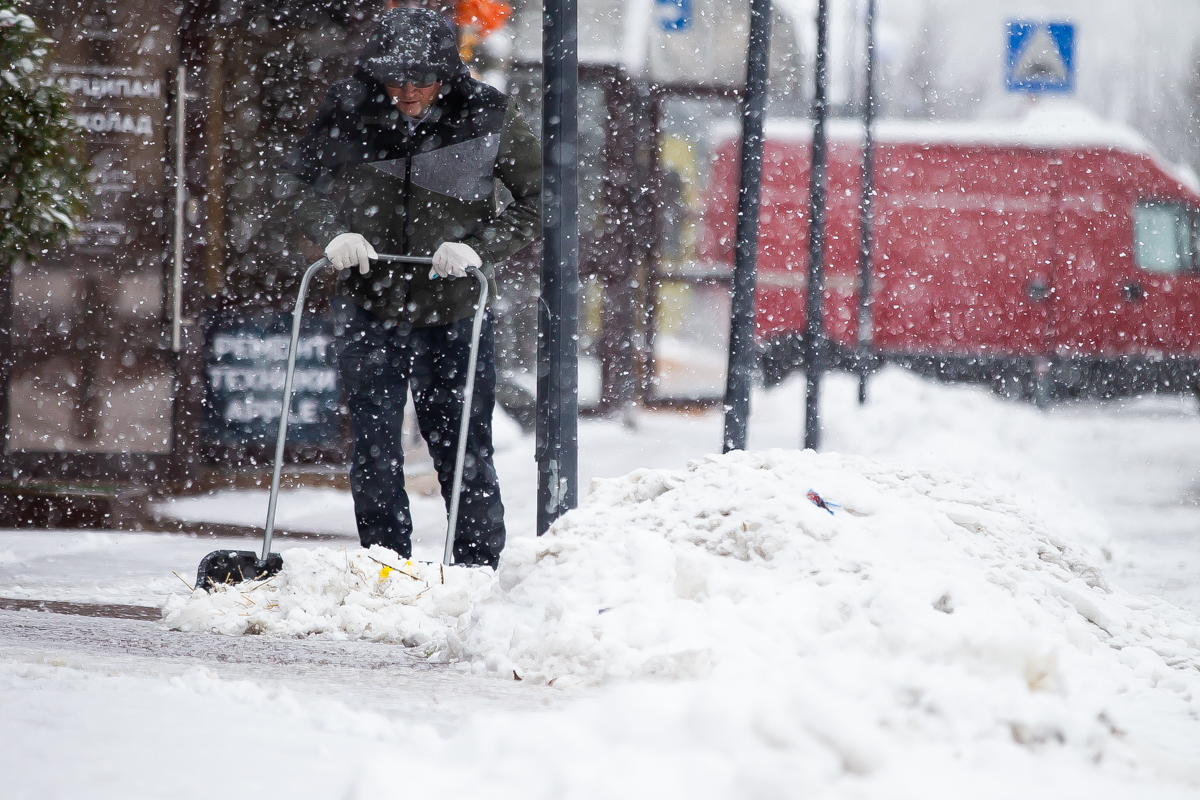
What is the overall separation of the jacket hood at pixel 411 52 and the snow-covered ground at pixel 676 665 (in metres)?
1.56

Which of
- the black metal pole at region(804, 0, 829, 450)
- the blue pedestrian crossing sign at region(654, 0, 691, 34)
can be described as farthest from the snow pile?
the blue pedestrian crossing sign at region(654, 0, 691, 34)

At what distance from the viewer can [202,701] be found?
97.2 inches

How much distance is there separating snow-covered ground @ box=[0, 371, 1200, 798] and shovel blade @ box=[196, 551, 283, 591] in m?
0.13

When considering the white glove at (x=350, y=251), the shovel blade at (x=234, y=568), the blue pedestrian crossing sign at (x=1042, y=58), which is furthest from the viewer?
the blue pedestrian crossing sign at (x=1042, y=58)

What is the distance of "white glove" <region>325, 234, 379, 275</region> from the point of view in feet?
13.7

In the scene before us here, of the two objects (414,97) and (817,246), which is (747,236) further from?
(817,246)

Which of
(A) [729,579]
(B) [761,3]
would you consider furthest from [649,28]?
(A) [729,579]

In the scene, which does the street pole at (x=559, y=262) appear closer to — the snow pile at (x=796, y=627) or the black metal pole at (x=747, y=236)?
the snow pile at (x=796, y=627)

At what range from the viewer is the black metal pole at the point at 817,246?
26.6 ft

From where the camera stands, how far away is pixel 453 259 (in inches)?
166

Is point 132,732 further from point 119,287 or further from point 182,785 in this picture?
point 119,287

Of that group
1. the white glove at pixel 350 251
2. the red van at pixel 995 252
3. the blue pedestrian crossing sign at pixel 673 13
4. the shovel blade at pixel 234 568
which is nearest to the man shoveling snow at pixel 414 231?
the white glove at pixel 350 251

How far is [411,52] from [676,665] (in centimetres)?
245

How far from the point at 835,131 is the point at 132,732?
1514 centimetres
